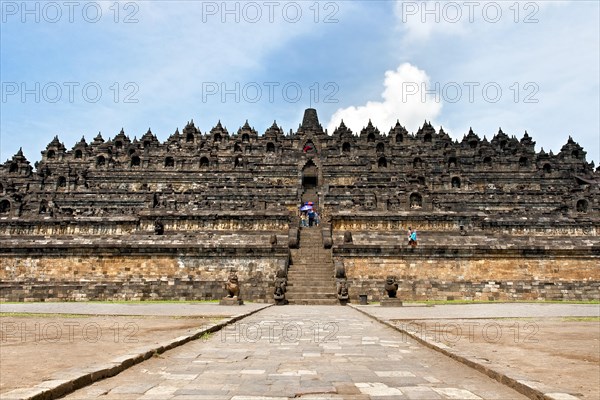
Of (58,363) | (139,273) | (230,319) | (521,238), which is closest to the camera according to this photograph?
(58,363)

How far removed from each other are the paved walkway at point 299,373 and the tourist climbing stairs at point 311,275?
11.2 metres

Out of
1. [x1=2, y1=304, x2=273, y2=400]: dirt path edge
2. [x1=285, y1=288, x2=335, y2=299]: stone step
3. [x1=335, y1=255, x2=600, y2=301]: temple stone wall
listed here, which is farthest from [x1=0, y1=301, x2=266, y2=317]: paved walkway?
[x1=335, y1=255, x2=600, y2=301]: temple stone wall

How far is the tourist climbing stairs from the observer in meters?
21.0

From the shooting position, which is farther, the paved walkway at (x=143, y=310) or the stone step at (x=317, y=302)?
A: the stone step at (x=317, y=302)

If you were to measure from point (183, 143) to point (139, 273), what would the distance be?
116ft

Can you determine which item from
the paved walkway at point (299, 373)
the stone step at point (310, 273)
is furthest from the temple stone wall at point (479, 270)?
the paved walkway at point (299, 373)

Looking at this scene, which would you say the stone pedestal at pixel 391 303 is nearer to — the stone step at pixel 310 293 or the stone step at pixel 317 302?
the stone step at pixel 317 302

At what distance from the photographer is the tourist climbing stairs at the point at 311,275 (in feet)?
69.0

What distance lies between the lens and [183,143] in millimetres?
56750

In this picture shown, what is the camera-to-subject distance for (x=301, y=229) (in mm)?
28906

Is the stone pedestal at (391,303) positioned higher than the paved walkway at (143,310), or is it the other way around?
the paved walkway at (143,310)

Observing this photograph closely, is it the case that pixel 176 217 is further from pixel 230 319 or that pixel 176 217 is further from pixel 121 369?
pixel 121 369

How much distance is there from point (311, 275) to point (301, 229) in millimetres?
6314

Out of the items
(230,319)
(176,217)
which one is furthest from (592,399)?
(176,217)
